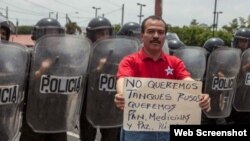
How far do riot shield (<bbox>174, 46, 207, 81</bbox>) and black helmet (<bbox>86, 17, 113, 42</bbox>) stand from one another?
38.5 inches

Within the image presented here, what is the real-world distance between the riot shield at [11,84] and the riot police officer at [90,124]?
3.31ft

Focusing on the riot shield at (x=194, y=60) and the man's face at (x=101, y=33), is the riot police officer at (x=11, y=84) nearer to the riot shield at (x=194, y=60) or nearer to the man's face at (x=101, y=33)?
the man's face at (x=101, y=33)

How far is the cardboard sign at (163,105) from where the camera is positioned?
341 centimetres

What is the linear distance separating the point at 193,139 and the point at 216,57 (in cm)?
323

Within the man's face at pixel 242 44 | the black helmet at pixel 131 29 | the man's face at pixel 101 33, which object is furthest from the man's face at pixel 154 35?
the man's face at pixel 242 44

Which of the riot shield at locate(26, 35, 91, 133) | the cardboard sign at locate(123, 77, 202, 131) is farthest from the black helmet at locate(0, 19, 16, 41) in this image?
the cardboard sign at locate(123, 77, 202, 131)

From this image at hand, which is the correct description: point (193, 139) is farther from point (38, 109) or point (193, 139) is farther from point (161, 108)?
point (38, 109)

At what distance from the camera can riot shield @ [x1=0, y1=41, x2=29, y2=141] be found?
448 centimetres

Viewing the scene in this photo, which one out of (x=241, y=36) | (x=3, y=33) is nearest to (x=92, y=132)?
(x=3, y=33)

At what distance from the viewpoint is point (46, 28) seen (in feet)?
19.5

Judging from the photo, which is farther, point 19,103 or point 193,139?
point 19,103

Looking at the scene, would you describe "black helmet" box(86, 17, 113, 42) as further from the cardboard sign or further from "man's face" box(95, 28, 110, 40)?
the cardboard sign

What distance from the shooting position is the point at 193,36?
186 feet

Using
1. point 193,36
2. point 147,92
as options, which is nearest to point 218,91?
point 147,92
